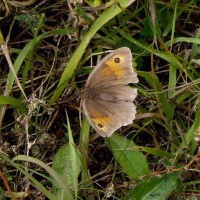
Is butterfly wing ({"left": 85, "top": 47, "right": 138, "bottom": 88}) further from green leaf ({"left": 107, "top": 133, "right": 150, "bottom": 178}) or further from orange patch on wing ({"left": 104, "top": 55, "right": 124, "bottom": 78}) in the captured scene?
green leaf ({"left": 107, "top": 133, "right": 150, "bottom": 178})

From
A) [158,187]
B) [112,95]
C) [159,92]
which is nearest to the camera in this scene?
[158,187]

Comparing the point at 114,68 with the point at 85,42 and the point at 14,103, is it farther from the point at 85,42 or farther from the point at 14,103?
the point at 14,103

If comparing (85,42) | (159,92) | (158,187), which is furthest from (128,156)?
(85,42)

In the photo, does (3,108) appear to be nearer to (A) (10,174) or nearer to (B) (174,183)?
(A) (10,174)

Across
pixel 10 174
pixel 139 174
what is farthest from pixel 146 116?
pixel 10 174

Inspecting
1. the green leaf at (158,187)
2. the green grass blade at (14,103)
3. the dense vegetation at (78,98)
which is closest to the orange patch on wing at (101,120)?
the dense vegetation at (78,98)
